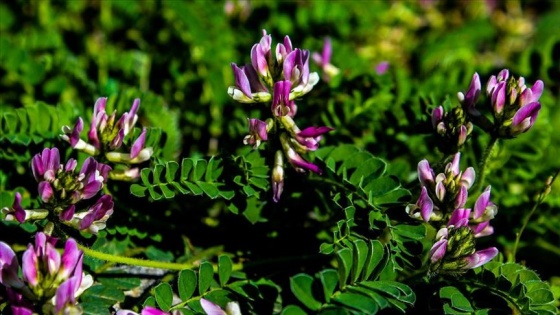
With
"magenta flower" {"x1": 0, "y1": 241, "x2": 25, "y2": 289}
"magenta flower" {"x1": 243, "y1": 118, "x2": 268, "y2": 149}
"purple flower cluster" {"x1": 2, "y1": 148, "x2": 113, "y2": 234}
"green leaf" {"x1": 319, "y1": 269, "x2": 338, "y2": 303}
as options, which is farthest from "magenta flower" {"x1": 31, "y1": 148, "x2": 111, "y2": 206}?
"green leaf" {"x1": 319, "y1": 269, "x2": 338, "y2": 303}

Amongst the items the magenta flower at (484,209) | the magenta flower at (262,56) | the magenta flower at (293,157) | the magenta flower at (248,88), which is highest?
the magenta flower at (262,56)

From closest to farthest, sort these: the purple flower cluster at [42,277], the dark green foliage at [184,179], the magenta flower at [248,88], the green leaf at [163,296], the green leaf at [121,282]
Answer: the purple flower cluster at [42,277]
the green leaf at [163,296]
the magenta flower at [248,88]
the dark green foliage at [184,179]
the green leaf at [121,282]

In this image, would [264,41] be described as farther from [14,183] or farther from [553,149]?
[553,149]

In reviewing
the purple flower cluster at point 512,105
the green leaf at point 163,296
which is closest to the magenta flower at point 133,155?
the green leaf at point 163,296

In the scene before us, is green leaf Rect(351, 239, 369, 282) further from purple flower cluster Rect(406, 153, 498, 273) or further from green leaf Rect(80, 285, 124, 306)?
green leaf Rect(80, 285, 124, 306)

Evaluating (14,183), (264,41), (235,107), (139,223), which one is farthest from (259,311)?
(235,107)

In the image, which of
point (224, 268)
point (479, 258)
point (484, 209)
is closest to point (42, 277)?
point (224, 268)

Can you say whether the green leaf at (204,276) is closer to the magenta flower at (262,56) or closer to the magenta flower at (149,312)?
the magenta flower at (149,312)
